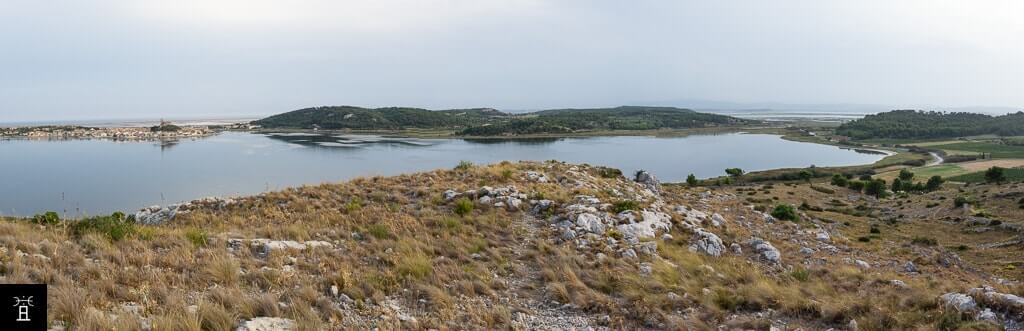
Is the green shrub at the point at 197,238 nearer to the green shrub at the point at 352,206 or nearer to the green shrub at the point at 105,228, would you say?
the green shrub at the point at 105,228

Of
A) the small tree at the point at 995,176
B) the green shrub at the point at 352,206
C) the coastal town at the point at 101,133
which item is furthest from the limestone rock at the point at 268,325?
the coastal town at the point at 101,133

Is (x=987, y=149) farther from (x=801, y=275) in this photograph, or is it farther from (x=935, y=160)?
(x=801, y=275)

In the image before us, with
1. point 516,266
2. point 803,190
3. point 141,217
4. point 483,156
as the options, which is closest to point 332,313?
point 516,266

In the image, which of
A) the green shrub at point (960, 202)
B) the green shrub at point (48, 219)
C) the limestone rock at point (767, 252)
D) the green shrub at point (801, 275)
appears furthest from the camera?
the green shrub at point (960, 202)

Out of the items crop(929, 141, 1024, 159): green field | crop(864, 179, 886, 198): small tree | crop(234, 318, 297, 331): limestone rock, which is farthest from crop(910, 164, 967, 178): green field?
crop(234, 318, 297, 331): limestone rock

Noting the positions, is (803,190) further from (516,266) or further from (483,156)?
(483,156)

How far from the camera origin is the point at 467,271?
8719 mm

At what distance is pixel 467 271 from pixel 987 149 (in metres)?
140

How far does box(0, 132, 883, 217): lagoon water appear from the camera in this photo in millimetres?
50219

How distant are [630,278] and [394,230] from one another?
568 cm

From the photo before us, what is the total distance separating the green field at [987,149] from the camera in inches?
3625

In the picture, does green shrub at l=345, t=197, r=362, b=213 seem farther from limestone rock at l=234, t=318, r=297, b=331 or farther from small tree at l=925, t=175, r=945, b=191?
small tree at l=925, t=175, r=945, b=191

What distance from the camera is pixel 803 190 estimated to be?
4725cm

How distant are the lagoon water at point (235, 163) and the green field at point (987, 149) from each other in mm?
16237
